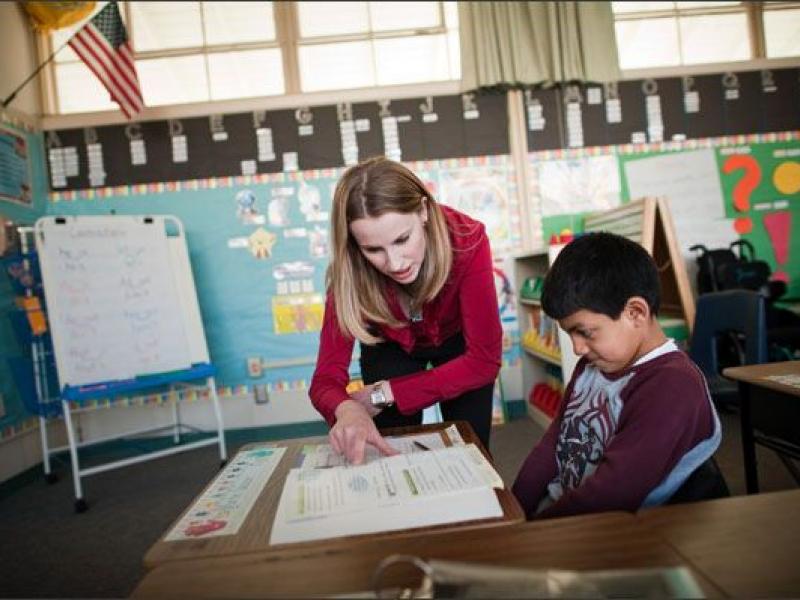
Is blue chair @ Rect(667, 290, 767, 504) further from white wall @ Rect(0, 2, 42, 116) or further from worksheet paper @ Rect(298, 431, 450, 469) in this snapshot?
white wall @ Rect(0, 2, 42, 116)

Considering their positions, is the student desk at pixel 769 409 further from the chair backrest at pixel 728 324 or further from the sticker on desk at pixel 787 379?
the chair backrest at pixel 728 324

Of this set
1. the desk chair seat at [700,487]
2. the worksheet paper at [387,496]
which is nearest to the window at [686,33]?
the desk chair seat at [700,487]

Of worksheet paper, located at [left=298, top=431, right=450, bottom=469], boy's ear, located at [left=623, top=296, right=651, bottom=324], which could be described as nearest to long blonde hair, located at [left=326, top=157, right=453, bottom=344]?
worksheet paper, located at [left=298, top=431, right=450, bottom=469]

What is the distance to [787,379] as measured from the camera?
49.6 inches

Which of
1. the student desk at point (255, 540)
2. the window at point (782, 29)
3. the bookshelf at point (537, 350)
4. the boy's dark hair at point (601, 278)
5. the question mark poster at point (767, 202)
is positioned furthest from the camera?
the question mark poster at point (767, 202)

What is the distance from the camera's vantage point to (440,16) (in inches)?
138

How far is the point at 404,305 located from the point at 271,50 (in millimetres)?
2800

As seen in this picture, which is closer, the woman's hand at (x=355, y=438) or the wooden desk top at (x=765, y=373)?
the woman's hand at (x=355, y=438)

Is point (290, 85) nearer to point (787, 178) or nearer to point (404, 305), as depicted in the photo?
point (404, 305)

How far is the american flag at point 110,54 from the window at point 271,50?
46cm

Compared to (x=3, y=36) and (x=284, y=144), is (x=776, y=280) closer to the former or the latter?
(x=284, y=144)

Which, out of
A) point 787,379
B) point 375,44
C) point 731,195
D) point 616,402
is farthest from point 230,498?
point 731,195

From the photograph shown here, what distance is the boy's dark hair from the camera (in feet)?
3.02

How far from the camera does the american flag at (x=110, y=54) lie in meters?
2.84
